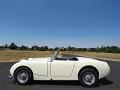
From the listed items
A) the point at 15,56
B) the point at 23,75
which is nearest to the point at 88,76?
the point at 23,75

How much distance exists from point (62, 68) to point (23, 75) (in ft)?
4.69

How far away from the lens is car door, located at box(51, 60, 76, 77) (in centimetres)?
826

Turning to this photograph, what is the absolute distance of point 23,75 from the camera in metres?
8.40

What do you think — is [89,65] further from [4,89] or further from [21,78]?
[4,89]

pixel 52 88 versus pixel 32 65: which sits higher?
pixel 32 65

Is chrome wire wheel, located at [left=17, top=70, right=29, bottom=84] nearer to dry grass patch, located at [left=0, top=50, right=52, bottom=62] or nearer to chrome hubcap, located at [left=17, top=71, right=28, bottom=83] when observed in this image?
chrome hubcap, located at [left=17, top=71, right=28, bottom=83]

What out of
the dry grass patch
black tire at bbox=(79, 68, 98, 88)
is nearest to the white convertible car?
black tire at bbox=(79, 68, 98, 88)

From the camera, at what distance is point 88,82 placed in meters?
8.20

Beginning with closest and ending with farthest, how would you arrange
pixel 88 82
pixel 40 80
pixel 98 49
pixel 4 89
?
pixel 4 89 < pixel 88 82 < pixel 40 80 < pixel 98 49

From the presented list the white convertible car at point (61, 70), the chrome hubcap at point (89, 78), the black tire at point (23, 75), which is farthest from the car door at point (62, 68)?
the black tire at point (23, 75)

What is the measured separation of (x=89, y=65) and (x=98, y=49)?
127631mm

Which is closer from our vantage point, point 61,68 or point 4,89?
point 4,89

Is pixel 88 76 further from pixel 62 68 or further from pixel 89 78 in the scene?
pixel 62 68

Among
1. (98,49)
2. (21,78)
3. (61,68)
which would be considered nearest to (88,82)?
(61,68)
